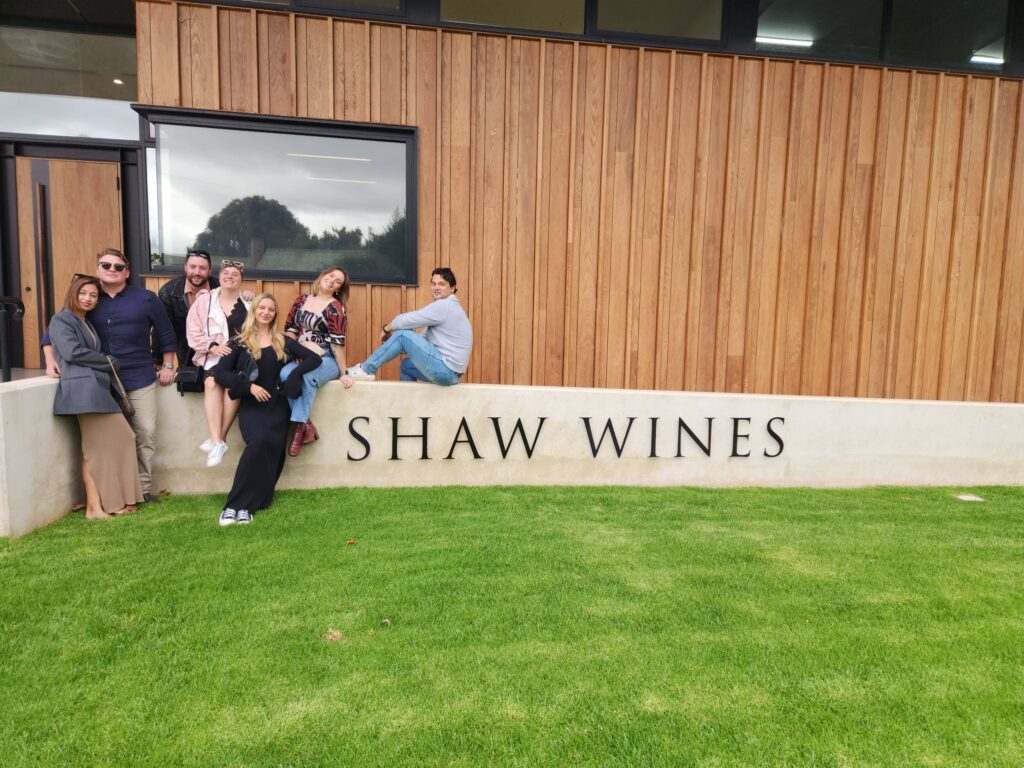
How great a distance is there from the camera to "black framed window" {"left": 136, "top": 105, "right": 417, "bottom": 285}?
5273 millimetres

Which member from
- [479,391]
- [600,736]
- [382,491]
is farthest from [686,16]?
[600,736]

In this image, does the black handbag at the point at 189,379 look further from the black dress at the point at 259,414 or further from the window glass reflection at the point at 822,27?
the window glass reflection at the point at 822,27

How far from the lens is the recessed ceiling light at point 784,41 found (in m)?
5.88

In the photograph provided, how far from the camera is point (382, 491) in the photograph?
476 cm

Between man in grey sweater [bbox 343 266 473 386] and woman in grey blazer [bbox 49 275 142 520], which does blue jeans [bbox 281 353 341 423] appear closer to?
man in grey sweater [bbox 343 266 473 386]

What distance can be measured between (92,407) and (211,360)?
0.77m

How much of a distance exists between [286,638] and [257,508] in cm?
174

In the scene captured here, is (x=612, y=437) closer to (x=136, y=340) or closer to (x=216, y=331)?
(x=216, y=331)

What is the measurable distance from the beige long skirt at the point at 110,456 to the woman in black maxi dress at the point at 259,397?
66 cm

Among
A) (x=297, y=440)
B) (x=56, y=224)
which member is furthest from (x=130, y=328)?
(x=56, y=224)

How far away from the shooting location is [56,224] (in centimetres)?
594

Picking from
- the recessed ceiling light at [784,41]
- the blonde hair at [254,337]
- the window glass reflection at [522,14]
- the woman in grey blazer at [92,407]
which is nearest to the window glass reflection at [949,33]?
the recessed ceiling light at [784,41]

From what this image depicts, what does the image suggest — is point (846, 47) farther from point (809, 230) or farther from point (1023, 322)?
point (1023, 322)

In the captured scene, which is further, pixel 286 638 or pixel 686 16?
pixel 686 16
